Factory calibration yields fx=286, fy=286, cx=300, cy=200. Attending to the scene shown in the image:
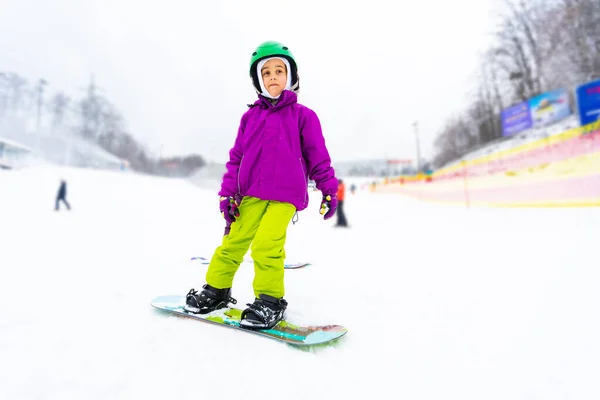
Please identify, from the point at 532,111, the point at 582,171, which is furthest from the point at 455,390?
the point at 532,111

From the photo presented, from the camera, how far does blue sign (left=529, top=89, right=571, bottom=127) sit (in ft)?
67.3

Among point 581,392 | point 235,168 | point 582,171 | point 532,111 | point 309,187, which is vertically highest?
point 532,111

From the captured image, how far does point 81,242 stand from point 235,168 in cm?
415

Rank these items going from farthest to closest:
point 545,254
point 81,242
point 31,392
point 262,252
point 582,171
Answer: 1. point 582,171
2. point 81,242
3. point 545,254
4. point 262,252
5. point 31,392

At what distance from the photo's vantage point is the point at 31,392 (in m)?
1.07

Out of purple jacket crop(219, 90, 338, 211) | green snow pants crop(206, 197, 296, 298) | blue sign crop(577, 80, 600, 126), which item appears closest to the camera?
green snow pants crop(206, 197, 296, 298)

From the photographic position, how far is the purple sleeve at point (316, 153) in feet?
6.49

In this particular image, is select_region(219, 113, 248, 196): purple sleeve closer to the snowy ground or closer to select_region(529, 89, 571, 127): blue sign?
the snowy ground

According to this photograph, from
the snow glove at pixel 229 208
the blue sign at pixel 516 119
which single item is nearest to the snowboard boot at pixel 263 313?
the snow glove at pixel 229 208

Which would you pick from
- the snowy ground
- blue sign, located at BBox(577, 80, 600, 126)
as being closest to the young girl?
the snowy ground

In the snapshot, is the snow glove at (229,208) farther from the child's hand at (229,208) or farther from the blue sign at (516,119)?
the blue sign at (516,119)

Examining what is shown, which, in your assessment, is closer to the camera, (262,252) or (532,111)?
(262,252)

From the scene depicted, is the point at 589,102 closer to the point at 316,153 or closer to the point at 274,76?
the point at 316,153

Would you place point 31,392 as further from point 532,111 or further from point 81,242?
point 532,111
